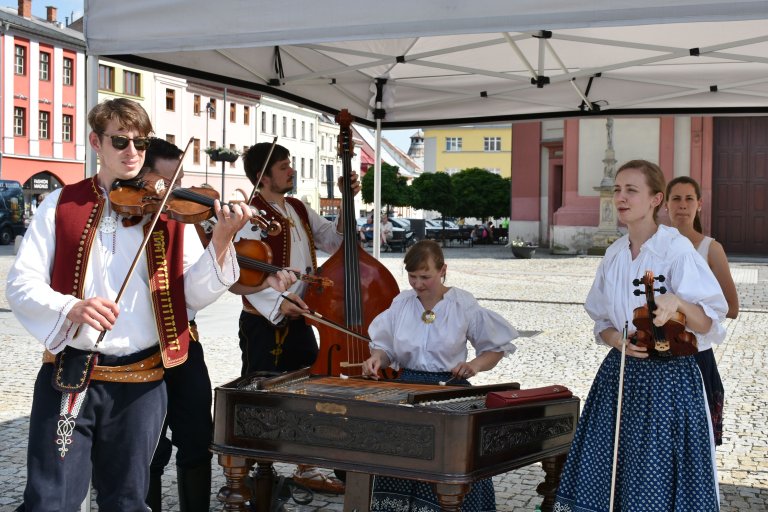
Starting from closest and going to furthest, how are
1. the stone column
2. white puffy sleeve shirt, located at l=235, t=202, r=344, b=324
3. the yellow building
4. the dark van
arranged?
white puffy sleeve shirt, located at l=235, t=202, r=344, b=324, the stone column, the dark van, the yellow building

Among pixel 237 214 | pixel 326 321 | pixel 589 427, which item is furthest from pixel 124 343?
pixel 589 427

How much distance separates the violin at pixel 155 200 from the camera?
320 centimetres

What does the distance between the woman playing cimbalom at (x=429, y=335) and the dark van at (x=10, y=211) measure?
105ft

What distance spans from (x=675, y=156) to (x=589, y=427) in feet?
87.9

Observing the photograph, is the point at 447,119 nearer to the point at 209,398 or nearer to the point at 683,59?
the point at 683,59

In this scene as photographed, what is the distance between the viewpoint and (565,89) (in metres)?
6.69

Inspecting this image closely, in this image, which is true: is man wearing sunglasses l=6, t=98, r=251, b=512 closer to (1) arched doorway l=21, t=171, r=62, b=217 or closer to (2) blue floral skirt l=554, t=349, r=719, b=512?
(2) blue floral skirt l=554, t=349, r=719, b=512

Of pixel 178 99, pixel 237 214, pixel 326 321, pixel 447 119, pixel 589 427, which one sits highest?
pixel 178 99

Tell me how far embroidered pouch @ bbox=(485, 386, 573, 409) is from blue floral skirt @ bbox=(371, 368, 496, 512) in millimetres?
509

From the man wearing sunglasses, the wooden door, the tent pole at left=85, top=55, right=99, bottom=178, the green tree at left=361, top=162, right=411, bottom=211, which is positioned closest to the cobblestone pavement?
the man wearing sunglasses

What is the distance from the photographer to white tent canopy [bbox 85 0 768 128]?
137 inches

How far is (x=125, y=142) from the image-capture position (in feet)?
10.5

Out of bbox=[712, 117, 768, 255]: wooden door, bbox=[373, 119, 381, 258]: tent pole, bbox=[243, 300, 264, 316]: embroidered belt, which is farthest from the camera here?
bbox=[712, 117, 768, 255]: wooden door

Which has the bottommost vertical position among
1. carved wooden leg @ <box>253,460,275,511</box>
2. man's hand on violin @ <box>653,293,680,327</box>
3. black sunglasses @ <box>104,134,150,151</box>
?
carved wooden leg @ <box>253,460,275,511</box>
